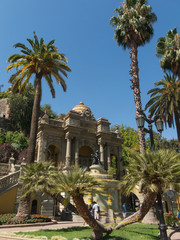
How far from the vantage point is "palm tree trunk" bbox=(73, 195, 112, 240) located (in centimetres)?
836

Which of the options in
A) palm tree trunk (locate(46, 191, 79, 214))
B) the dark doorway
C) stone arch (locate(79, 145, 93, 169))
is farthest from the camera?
stone arch (locate(79, 145, 93, 169))

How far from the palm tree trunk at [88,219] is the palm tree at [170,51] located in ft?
73.6

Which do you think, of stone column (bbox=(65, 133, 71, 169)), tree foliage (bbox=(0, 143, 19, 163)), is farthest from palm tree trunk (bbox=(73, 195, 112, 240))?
tree foliage (bbox=(0, 143, 19, 163))

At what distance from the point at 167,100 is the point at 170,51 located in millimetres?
6291

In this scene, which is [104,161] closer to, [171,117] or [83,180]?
[171,117]

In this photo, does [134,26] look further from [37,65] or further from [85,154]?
[85,154]

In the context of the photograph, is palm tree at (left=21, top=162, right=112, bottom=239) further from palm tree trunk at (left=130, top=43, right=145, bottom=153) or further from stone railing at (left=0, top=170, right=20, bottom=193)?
palm tree trunk at (left=130, top=43, right=145, bottom=153)

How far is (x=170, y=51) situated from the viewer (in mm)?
25984

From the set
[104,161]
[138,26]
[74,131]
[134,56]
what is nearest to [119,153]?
[104,161]

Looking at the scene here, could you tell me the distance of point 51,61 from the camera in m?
20.4

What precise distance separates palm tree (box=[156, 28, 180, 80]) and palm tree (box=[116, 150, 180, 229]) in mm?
20387

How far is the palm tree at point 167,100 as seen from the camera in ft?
82.0

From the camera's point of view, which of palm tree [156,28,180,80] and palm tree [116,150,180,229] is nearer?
palm tree [116,150,180,229]

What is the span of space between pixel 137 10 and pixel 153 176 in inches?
881
